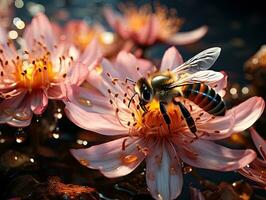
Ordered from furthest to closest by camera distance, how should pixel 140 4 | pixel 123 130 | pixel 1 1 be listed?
pixel 140 4 → pixel 1 1 → pixel 123 130

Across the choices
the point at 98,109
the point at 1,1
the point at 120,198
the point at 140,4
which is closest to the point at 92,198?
the point at 120,198

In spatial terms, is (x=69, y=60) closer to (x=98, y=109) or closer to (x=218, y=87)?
(x=98, y=109)

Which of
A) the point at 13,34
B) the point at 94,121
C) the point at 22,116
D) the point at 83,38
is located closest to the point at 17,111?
the point at 22,116

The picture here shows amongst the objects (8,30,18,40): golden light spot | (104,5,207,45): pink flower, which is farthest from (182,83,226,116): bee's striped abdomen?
(104,5,207,45): pink flower

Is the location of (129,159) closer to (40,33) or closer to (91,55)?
(91,55)

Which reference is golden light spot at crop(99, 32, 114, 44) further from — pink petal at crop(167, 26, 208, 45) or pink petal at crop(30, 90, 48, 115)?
pink petal at crop(30, 90, 48, 115)

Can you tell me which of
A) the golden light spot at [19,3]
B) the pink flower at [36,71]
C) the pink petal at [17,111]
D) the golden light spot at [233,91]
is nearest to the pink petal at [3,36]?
the pink flower at [36,71]

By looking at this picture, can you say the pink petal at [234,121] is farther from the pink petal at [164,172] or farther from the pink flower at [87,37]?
the pink flower at [87,37]
